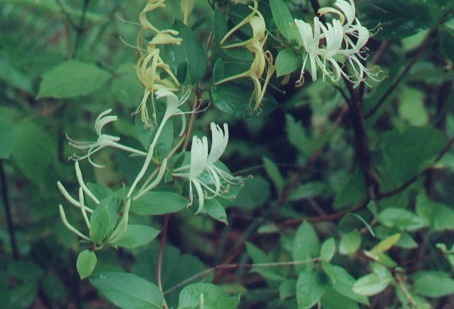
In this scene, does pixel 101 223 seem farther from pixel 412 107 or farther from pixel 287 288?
pixel 412 107

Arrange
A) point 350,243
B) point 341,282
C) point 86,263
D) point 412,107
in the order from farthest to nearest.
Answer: point 412,107 < point 350,243 < point 341,282 < point 86,263

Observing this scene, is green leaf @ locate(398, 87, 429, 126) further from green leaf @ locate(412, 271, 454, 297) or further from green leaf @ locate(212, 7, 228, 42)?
Result: green leaf @ locate(212, 7, 228, 42)

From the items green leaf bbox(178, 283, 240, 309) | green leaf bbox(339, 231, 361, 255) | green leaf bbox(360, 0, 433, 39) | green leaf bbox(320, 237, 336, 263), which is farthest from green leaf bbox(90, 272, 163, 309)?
green leaf bbox(360, 0, 433, 39)

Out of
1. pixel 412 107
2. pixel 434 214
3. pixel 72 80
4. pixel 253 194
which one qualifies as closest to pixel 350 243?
pixel 434 214

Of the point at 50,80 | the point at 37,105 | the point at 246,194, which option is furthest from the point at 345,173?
the point at 37,105

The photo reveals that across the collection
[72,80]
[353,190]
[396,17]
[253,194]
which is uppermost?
[396,17]

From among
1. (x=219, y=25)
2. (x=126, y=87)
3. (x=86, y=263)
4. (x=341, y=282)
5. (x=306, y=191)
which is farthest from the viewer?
(x=306, y=191)

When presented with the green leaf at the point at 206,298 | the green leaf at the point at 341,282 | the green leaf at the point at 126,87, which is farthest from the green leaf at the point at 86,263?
the green leaf at the point at 126,87
